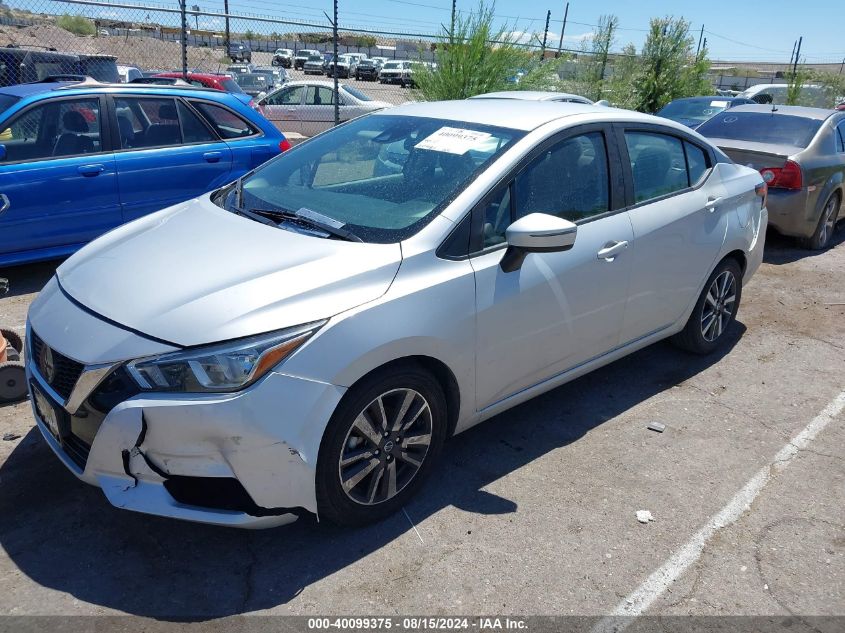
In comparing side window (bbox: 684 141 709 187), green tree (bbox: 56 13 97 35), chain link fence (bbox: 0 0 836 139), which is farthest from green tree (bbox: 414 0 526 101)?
green tree (bbox: 56 13 97 35)

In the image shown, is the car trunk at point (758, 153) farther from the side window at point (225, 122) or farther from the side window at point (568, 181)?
the side window at point (225, 122)

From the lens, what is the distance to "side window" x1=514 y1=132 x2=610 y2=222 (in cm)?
345

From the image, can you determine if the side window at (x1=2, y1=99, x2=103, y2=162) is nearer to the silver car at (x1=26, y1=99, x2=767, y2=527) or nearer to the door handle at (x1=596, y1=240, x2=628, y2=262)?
the silver car at (x1=26, y1=99, x2=767, y2=527)

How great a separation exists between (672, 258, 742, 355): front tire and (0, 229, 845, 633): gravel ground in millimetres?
679

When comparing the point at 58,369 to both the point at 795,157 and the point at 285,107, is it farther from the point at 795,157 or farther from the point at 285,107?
the point at 285,107

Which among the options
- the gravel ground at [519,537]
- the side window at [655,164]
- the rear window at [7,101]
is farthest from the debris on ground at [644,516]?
the rear window at [7,101]

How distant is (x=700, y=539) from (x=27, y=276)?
5.71m

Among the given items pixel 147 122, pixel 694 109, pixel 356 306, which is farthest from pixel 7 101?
pixel 694 109

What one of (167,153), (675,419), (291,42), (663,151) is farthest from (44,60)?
(291,42)

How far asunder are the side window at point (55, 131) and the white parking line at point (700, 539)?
212 inches

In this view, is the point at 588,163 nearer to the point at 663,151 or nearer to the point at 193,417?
the point at 663,151

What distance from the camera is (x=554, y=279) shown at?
3453mm

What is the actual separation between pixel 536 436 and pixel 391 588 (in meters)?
1.45

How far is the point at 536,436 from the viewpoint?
392 cm
